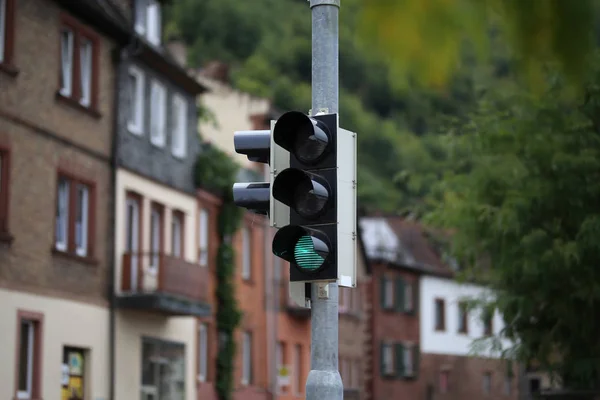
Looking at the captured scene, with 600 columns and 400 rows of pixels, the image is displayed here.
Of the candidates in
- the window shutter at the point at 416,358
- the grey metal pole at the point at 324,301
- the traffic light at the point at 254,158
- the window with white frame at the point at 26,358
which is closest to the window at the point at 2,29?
the window with white frame at the point at 26,358

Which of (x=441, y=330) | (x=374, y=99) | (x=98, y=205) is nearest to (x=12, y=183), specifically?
(x=98, y=205)

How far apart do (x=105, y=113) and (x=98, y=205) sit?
2.09m

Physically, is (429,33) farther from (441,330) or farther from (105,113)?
(441,330)

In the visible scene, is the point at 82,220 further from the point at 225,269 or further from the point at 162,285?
the point at 225,269

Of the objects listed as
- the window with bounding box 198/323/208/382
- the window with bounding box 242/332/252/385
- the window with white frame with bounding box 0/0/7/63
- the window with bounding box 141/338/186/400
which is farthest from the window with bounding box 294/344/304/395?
the window with white frame with bounding box 0/0/7/63

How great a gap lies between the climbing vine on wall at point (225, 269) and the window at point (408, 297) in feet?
79.9

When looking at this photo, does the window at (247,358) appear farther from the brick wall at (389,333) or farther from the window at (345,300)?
the brick wall at (389,333)

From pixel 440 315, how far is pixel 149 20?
3430 cm

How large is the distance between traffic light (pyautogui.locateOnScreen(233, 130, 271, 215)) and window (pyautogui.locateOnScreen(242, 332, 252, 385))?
3418cm

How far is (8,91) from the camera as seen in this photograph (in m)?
26.7

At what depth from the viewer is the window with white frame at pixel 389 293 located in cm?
6141

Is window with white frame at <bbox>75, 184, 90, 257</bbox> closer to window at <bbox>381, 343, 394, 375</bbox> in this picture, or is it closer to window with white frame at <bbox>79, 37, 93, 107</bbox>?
window with white frame at <bbox>79, 37, 93, 107</bbox>

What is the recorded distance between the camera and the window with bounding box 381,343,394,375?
61531mm

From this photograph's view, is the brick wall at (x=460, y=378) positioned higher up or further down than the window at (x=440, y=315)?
further down
